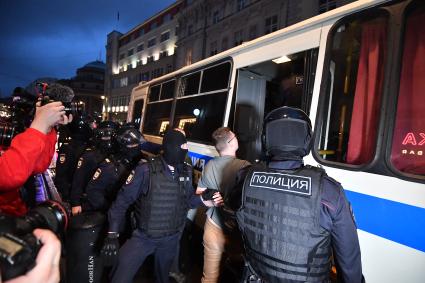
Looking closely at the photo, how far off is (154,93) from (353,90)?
5.21m

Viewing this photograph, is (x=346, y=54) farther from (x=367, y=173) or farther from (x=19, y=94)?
(x=19, y=94)

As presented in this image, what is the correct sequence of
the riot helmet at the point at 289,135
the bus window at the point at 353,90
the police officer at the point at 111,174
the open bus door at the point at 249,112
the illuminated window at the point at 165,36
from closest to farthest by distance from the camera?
the riot helmet at the point at 289,135, the bus window at the point at 353,90, the police officer at the point at 111,174, the open bus door at the point at 249,112, the illuminated window at the point at 165,36

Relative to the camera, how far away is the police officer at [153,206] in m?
2.55

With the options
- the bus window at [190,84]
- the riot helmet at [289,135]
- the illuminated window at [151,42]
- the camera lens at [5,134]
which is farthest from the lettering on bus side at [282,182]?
the illuminated window at [151,42]

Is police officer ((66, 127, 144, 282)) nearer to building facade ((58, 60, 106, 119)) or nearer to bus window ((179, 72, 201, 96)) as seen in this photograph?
bus window ((179, 72, 201, 96))

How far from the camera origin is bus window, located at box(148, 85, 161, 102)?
6.56 meters

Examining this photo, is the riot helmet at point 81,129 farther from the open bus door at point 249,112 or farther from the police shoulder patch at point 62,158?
the open bus door at point 249,112

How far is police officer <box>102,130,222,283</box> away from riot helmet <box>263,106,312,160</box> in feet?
3.34

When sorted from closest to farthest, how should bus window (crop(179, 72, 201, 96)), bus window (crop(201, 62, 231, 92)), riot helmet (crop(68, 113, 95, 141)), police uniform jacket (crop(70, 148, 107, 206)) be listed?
police uniform jacket (crop(70, 148, 107, 206)), bus window (crop(201, 62, 231, 92)), bus window (crop(179, 72, 201, 96)), riot helmet (crop(68, 113, 95, 141))

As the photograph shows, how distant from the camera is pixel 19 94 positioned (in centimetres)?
269

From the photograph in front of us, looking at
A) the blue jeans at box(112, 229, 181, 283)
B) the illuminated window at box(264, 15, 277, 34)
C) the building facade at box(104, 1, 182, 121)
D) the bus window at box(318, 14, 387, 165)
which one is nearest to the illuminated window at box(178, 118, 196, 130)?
the blue jeans at box(112, 229, 181, 283)

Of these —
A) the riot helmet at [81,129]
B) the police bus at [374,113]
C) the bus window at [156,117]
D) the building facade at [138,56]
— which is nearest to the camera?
the police bus at [374,113]

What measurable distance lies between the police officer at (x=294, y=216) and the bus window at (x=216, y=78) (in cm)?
232

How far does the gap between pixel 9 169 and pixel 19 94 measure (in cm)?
167
